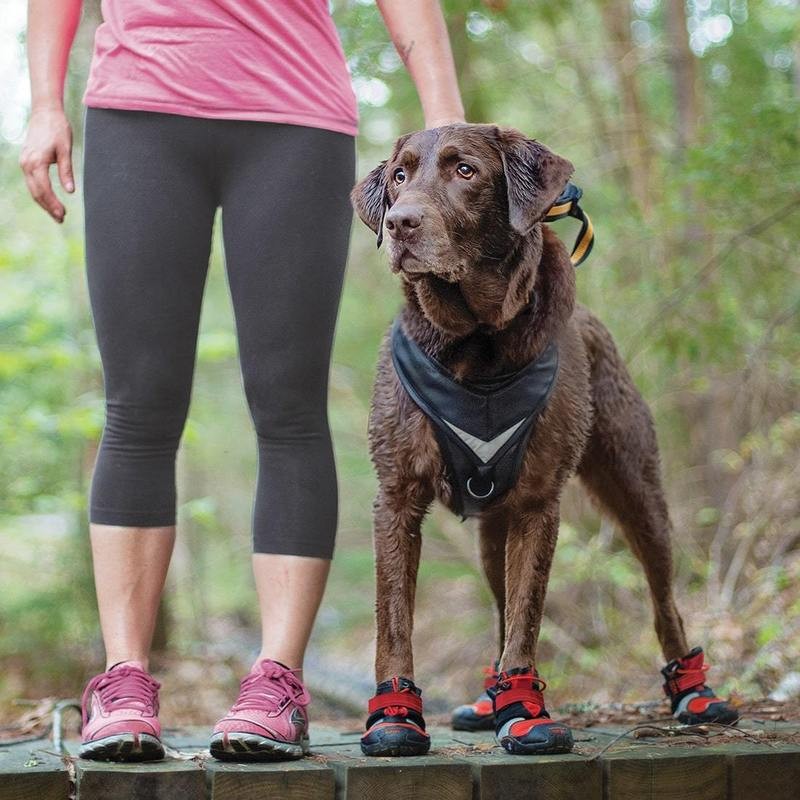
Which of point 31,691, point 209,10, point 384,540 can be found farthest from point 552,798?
point 31,691

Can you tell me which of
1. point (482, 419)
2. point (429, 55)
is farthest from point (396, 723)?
point (429, 55)

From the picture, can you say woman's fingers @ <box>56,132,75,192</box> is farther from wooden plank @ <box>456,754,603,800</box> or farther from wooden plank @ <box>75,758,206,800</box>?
wooden plank @ <box>456,754,603,800</box>

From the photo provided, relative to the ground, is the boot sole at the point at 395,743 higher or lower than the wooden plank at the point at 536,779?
higher

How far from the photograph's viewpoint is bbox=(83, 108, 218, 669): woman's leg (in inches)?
105

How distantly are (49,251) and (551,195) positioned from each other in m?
5.62

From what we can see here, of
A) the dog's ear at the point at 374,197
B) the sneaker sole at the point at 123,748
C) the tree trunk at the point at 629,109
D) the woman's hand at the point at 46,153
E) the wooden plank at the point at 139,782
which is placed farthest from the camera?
the tree trunk at the point at 629,109

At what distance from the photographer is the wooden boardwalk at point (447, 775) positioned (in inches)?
91.4

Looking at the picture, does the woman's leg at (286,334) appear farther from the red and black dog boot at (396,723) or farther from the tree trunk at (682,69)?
the tree trunk at (682,69)

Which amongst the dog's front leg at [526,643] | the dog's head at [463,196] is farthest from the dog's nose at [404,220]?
the dog's front leg at [526,643]

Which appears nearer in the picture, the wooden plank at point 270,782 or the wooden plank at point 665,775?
the wooden plank at point 270,782

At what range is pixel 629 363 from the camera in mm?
6438

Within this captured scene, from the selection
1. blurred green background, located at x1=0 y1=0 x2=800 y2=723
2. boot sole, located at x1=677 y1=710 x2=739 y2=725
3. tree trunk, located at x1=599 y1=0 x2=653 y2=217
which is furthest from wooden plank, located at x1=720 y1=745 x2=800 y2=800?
tree trunk, located at x1=599 y1=0 x2=653 y2=217

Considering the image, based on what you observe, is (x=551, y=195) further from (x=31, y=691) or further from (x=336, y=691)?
(x=31, y=691)

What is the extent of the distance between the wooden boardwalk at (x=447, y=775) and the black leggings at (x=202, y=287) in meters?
0.59
